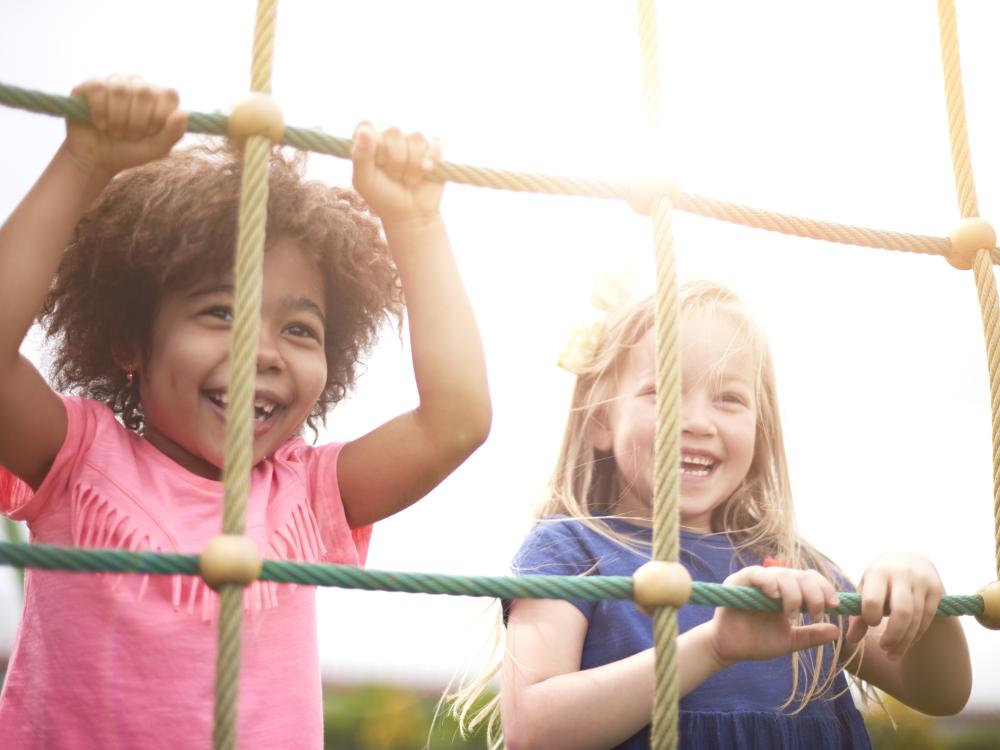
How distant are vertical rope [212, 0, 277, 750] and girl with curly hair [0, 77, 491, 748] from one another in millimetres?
88

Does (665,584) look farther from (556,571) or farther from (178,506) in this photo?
(178,506)

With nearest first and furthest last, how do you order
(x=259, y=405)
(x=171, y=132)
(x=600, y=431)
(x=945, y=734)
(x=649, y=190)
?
(x=171, y=132), (x=649, y=190), (x=259, y=405), (x=600, y=431), (x=945, y=734)

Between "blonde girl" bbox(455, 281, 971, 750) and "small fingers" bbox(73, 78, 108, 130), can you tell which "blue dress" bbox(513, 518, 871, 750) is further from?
"small fingers" bbox(73, 78, 108, 130)

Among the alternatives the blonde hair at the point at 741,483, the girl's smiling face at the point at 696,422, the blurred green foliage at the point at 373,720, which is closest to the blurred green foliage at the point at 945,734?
the blurred green foliage at the point at 373,720

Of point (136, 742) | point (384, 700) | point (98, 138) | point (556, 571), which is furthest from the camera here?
point (384, 700)

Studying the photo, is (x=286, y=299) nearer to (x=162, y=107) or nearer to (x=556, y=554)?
(x=162, y=107)

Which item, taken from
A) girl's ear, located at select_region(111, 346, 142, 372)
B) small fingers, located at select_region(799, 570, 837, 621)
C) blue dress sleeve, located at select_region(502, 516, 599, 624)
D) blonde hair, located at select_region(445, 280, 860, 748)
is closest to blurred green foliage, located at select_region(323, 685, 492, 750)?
blonde hair, located at select_region(445, 280, 860, 748)

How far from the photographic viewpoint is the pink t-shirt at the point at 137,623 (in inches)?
40.4

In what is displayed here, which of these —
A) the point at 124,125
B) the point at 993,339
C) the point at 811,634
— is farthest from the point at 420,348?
the point at 993,339

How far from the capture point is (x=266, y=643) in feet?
3.56

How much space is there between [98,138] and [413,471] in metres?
0.42

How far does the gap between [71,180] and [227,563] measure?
13.8 inches

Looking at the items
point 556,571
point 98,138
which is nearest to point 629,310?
point 556,571

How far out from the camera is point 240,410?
83cm
